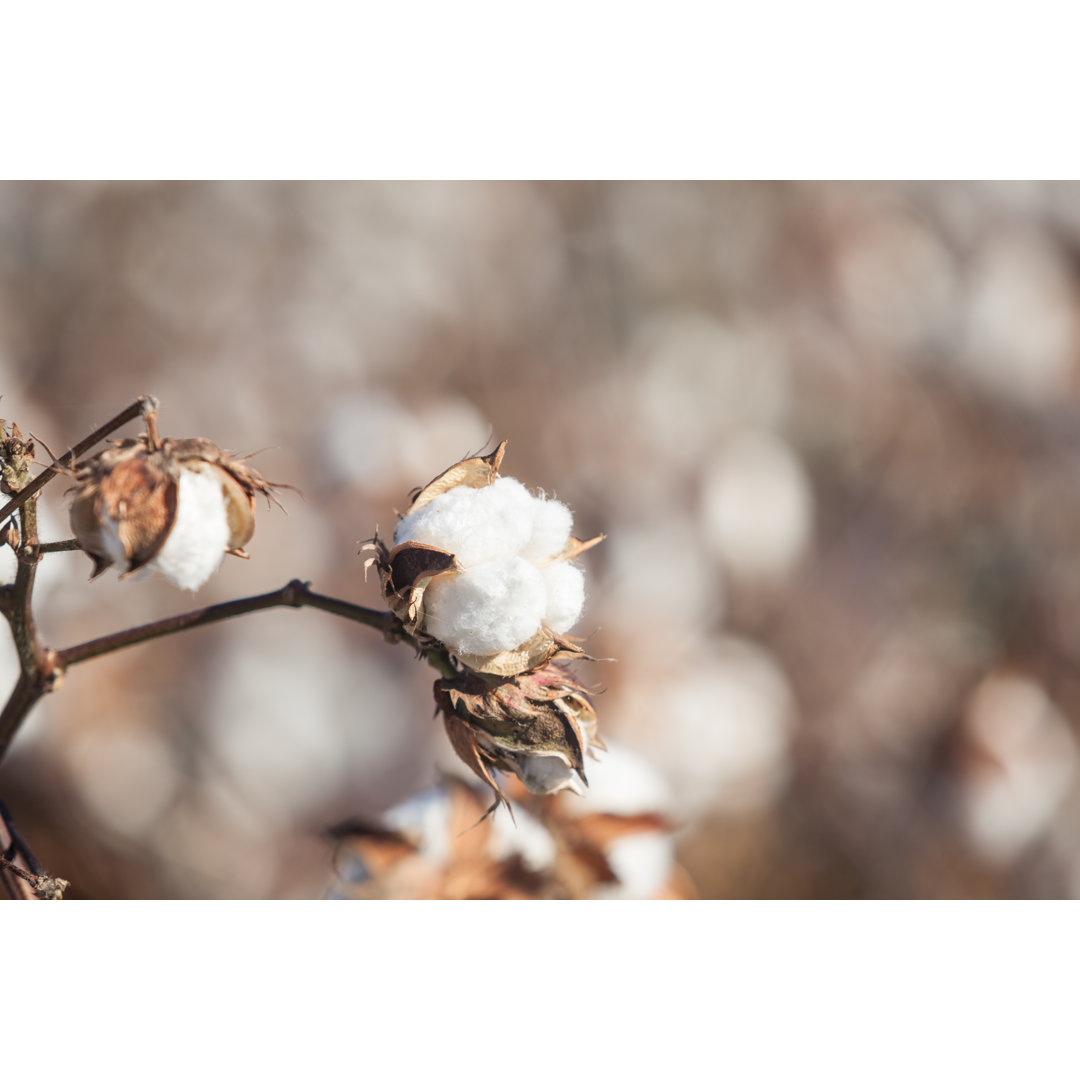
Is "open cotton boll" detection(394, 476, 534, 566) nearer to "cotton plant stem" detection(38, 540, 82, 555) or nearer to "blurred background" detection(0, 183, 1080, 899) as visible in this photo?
"cotton plant stem" detection(38, 540, 82, 555)

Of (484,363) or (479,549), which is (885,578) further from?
(479,549)

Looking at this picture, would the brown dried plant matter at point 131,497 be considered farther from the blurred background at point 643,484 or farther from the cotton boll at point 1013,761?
the cotton boll at point 1013,761

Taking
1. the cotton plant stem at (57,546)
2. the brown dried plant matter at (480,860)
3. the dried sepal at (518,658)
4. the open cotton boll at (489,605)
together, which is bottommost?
the brown dried plant matter at (480,860)

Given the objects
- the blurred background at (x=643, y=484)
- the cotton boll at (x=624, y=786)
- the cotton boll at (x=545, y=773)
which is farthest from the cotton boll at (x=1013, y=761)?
the cotton boll at (x=545, y=773)

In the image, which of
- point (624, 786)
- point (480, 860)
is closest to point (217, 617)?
point (480, 860)

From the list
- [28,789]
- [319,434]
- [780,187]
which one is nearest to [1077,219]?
[780,187]

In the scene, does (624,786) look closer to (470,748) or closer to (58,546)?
(470,748)
